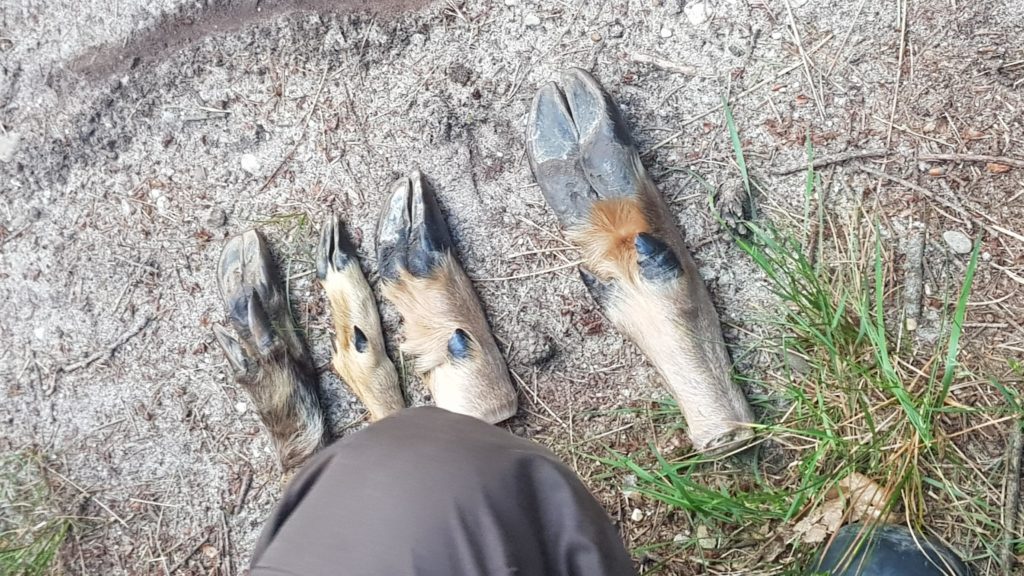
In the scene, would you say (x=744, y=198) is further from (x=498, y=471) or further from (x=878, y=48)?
(x=498, y=471)

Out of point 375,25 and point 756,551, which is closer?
point 756,551

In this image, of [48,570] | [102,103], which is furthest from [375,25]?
[48,570]

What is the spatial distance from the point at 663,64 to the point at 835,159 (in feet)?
1.83

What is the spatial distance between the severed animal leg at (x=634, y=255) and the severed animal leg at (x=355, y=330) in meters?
0.67

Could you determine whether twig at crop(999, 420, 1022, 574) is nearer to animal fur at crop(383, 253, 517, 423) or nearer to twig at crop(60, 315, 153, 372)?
animal fur at crop(383, 253, 517, 423)

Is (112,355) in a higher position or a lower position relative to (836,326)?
higher

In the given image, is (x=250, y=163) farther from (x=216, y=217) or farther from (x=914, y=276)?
(x=914, y=276)

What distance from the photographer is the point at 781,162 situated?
198 cm

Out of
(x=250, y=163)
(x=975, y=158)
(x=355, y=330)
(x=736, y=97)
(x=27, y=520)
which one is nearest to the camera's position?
(x=975, y=158)

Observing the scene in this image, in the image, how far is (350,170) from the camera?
2176 millimetres

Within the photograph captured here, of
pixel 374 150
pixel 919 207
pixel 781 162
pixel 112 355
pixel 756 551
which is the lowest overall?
pixel 756 551

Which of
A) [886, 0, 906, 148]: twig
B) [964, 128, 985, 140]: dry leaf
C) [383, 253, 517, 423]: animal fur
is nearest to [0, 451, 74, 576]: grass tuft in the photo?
[383, 253, 517, 423]: animal fur

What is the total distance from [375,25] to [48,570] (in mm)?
2082

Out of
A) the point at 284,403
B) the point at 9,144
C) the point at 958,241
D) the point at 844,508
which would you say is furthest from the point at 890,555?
the point at 9,144
